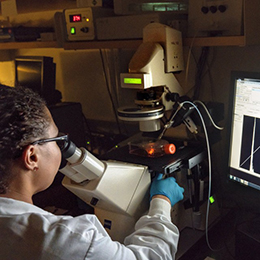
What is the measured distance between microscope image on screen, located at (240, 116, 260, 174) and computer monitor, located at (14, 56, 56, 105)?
109cm

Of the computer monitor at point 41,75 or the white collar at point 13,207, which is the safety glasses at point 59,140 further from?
the computer monitor at point 41,75

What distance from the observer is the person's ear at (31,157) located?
787mm

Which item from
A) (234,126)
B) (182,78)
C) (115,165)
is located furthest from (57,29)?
(234,126)

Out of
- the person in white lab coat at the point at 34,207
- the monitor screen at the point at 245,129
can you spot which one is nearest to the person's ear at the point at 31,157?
the person in white lab coat at the point at 34,207

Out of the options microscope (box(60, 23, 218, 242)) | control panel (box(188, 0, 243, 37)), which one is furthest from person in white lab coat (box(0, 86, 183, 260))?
control panel (box(188, 0, 243, 37))

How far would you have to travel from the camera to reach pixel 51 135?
0.86 m

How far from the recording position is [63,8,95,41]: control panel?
1.37m

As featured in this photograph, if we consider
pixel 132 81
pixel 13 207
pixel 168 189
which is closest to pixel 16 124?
pixel 13 207

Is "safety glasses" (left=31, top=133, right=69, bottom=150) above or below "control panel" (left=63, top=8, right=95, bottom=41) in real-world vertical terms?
below

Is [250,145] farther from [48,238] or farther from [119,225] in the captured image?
[48,238]

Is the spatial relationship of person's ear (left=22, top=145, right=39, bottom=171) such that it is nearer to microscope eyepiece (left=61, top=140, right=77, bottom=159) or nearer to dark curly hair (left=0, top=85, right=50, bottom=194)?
dark curly hair (left=0, top=85, right=50, bottom=194)

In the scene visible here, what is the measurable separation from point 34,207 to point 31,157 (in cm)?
13

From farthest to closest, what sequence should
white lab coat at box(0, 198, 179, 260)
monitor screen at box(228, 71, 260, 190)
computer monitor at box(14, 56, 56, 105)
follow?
1. computer monitor at box(14, 56, 56, 105)
2. monitor screen at box(228, 71, 260, 190)
3. white lab coat at box(0, 198, 179, 260)

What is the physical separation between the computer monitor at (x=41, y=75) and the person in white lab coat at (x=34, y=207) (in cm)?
96
